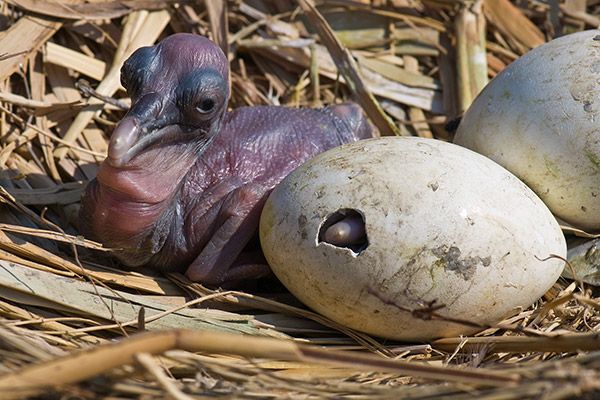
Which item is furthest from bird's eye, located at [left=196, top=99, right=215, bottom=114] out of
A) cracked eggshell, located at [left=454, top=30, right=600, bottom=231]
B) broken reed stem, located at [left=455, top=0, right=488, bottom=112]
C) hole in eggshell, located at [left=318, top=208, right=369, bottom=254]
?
broken reed stem, located at [left=455, top=0, right=488, bottom=112]

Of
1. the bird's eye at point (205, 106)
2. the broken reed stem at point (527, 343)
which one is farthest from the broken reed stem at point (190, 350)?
the bird's eye at point (205, 106)

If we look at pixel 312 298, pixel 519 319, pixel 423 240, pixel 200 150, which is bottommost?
pixel 519 319

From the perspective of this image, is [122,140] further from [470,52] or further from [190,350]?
[470,52]

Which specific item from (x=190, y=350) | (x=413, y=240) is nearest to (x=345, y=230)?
(x=413, y=240)

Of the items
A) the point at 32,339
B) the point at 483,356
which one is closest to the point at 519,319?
the point at 483,356

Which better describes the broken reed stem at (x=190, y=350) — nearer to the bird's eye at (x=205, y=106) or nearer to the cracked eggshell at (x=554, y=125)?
the bird's eye at (x=205, y=106)

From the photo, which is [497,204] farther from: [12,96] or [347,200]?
[12,96]
